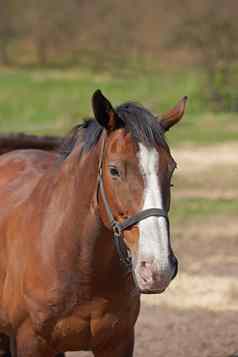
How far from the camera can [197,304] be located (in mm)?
7219

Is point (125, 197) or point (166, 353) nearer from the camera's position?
point (125, 197)

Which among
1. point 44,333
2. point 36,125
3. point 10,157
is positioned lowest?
point 36,125

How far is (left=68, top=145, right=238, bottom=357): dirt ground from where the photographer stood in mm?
6172

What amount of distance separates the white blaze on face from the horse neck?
38cm

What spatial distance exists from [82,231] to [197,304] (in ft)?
10.9

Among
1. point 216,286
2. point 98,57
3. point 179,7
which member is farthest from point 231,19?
point 216,286

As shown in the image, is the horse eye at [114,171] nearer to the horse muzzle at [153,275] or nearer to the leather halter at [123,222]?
the leather halter at [123,222]

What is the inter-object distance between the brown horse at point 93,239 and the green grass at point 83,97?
1436 centimetres

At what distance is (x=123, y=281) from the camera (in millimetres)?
4102

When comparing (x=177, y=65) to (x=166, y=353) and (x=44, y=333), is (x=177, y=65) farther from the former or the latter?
(x=44, y=333)

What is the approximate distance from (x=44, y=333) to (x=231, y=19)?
22892 mm

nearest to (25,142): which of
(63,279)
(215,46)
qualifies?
(63,279)

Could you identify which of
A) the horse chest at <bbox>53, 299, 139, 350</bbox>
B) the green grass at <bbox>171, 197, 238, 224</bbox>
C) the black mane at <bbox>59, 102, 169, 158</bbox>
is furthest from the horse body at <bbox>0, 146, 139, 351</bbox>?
the green grass at <bbox>171, 197, 238, 224</bbox>

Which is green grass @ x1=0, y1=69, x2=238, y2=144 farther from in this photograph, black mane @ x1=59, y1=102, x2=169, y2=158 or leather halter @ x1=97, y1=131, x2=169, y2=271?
leather halter @ x1=97, y1=131, x2=169, y2=271
